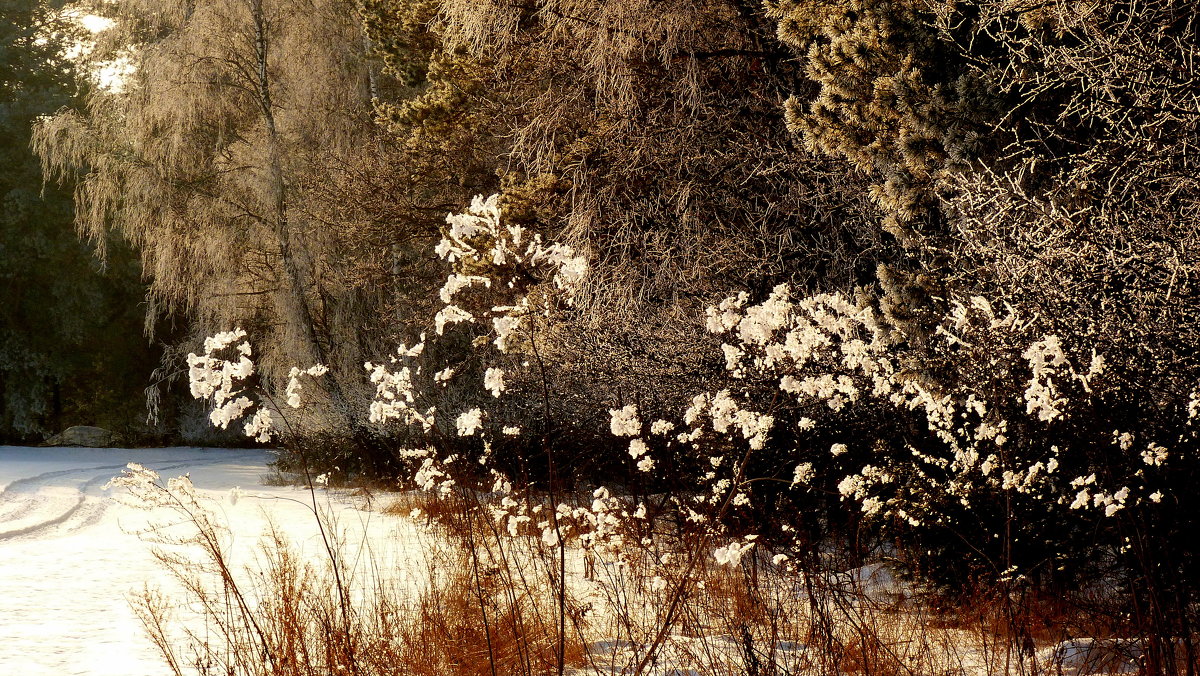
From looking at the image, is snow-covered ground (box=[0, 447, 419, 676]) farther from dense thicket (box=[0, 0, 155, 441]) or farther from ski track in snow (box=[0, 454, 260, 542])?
dense thicket (box=[0, 0, 155, 441])

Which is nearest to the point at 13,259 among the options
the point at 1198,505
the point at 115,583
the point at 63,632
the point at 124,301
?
the point at 124,301

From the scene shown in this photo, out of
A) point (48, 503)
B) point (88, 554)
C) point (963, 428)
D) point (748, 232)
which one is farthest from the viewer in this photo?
point (48, 503)

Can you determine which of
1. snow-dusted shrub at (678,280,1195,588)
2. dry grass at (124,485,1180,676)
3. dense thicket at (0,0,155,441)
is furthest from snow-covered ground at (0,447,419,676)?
dense thicket at (0,0,155,441)

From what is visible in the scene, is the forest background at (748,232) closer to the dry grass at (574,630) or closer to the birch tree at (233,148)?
the birch tree at (233,148)

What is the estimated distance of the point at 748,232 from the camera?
883cm

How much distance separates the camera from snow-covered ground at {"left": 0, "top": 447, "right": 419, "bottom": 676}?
5184mm

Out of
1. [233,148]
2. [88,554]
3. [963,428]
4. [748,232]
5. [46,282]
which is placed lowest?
[88,554]

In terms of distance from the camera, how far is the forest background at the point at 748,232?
459 centimetres

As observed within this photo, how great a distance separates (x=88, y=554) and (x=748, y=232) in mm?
6054

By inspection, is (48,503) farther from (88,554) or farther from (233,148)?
(233,148)

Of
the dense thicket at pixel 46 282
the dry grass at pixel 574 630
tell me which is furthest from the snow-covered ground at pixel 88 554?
the dense thicket at pixel 46 282

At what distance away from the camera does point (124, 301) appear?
26.9 metres

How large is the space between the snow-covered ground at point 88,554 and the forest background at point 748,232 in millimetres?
1537

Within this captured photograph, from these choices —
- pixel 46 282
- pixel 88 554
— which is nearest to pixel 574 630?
pixel 88 554
